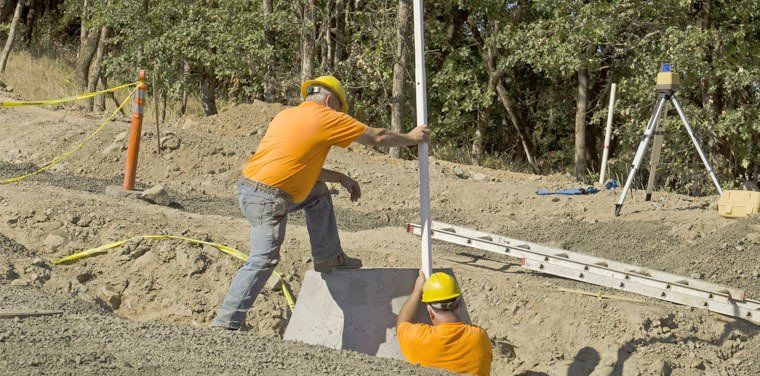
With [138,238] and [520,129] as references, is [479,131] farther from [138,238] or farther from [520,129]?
[138,238]

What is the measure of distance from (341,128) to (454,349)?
62.4 inches

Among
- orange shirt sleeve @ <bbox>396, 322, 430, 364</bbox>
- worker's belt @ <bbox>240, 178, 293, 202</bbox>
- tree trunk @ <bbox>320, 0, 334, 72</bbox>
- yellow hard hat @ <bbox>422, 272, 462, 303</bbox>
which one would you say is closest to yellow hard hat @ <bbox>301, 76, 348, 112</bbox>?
worker's belt @ <bbox>240, 178, 293, 202</bbox>

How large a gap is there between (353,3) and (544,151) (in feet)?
20.5

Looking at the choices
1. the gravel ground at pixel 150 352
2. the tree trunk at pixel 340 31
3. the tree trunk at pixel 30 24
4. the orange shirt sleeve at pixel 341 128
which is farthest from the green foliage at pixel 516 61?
the gravel ground at pixel 150 352

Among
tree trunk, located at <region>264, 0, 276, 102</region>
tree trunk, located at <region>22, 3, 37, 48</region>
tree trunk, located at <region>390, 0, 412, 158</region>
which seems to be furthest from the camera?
tree trunk, located at <region>22, 3, 37, 48</region>

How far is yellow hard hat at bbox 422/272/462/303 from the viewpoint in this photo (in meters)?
6.86

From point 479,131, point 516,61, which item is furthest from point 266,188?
point 479,131

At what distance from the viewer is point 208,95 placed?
23312 mm

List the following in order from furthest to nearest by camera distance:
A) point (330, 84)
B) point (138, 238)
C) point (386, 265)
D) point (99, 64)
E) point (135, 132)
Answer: point (99, 64)
point (135, 132)
point (386, 265)
point (138, 238)
point (330, 84)

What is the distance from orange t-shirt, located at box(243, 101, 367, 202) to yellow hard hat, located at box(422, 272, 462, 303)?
104cm

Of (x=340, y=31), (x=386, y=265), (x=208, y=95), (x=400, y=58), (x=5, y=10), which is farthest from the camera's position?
(x=5, y=10)

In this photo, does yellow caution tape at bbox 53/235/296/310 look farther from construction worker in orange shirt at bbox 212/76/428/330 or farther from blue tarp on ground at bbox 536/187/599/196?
blue tarp on ground at bbox 536/187/599/196

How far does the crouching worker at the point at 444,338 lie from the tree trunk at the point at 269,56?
13.2m

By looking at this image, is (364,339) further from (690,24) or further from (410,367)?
(690,24)
